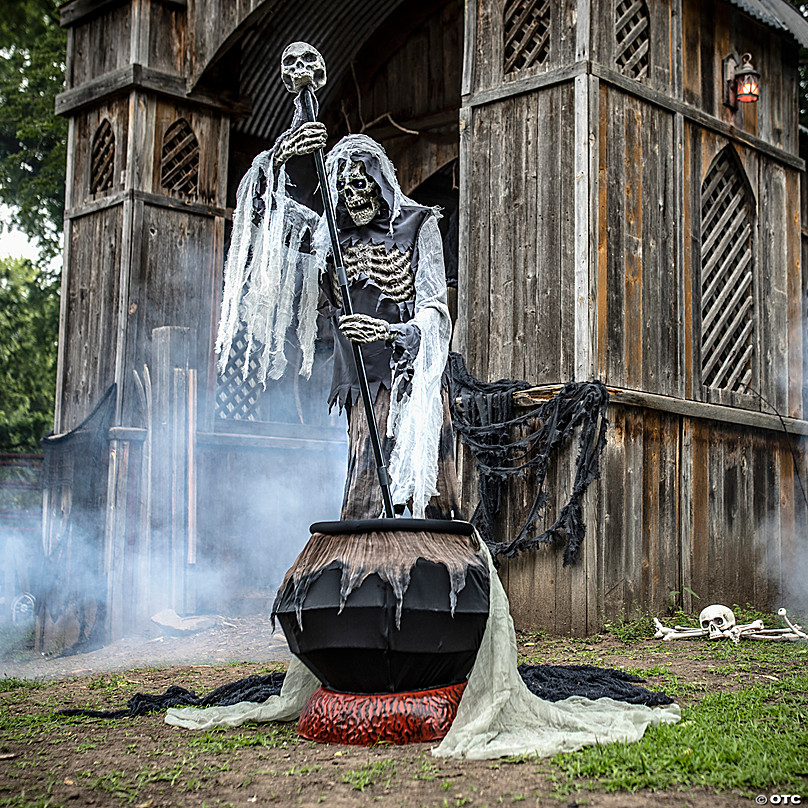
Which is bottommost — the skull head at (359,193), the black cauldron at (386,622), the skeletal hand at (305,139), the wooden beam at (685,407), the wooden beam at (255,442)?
the black cauldron at (386,622)

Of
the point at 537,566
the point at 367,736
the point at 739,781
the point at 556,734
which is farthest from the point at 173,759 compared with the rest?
the point at 537,566

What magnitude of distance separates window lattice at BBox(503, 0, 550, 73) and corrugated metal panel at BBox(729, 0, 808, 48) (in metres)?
1.94

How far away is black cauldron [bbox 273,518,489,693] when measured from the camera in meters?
4.18

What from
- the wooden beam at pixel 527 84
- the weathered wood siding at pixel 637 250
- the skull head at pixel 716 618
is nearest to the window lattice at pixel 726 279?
the weathered wood siding at pixel 637 250

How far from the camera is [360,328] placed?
15.2ft

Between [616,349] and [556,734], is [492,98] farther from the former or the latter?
[556,734]

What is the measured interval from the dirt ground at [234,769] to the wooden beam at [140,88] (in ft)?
18.8

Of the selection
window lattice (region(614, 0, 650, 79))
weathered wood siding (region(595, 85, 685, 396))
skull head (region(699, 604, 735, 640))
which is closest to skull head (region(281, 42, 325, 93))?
weathered wood siding (region(595, 85, 685, 396))

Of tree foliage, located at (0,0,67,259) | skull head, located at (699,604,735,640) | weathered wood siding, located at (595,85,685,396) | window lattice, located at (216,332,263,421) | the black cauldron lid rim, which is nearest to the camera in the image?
the black cauldron lid rim

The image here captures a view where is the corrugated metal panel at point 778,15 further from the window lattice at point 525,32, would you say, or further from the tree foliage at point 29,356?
the tree foliage at point 29,356

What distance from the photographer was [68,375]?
991cm

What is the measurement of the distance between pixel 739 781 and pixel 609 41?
18.7 feet

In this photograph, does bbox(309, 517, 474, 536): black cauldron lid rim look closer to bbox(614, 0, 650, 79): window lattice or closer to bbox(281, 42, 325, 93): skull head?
bbox(281, 42, 325, 93): skull head

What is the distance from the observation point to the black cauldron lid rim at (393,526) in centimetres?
436
